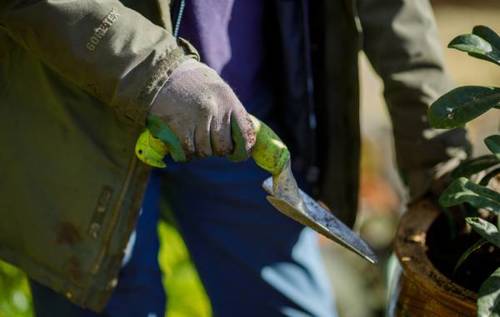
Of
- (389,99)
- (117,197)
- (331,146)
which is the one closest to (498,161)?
(389,99)

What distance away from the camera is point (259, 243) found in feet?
8.71

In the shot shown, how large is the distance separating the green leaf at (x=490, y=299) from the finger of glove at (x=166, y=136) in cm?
64

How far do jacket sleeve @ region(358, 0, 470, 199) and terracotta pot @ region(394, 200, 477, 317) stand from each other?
20 cm

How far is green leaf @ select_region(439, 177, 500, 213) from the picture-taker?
75.8 inches

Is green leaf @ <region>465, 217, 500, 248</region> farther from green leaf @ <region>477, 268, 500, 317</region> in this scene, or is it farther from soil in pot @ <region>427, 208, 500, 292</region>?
soil in pot @ <region>427, 208, 500, 292</region>

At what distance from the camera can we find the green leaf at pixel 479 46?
1.98 meters

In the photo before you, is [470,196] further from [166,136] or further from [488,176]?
[166,136]

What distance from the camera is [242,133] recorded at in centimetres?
203

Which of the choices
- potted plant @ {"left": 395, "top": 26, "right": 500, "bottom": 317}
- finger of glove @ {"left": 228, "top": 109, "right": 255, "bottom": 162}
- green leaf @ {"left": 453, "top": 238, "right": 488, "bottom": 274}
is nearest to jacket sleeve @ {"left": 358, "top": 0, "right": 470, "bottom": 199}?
potted plant @ {"left": 395, "top": 26, "right": 500, "bottom": 317}

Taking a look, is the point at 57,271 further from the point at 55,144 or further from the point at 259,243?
the point at 259,243

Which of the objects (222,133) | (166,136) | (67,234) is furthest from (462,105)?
(67,234)

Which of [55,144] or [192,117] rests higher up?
[192,117]

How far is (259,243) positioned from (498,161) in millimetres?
734

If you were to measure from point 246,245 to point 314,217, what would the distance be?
596mm
